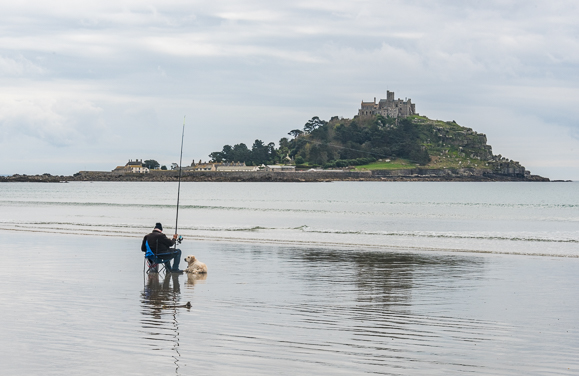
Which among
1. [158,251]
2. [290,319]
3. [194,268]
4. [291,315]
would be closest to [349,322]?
[290,319]

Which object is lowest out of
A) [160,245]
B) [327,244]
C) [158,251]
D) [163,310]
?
[163,310]

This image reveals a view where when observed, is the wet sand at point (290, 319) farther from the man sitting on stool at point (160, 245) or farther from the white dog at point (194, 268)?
the man sitting on stool at point (160, 245)

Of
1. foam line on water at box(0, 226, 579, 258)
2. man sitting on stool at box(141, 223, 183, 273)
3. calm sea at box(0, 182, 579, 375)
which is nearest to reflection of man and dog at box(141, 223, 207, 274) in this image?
man sitting on stool at box(141, 223, 183, 273)

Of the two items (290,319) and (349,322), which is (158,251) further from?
(349,322)

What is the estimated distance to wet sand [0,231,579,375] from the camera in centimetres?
742

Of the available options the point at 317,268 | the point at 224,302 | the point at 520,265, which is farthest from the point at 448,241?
the point at 224,302

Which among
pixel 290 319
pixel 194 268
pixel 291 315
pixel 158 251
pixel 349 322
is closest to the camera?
pixel 349 322

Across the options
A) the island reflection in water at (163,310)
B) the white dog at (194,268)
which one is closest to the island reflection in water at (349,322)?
the island reflection in water at (163,310)

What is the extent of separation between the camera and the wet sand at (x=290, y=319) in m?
7.42

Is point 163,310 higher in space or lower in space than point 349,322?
lower

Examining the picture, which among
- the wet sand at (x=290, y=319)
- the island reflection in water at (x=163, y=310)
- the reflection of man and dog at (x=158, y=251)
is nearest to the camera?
the wet sand at (x=290, y=319)

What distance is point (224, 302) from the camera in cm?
1121

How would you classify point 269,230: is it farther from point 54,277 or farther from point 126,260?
point 54,277

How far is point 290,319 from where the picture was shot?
979 cm
